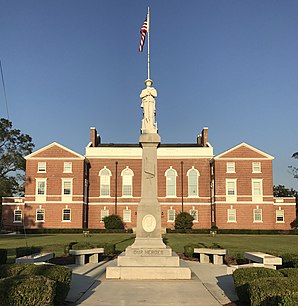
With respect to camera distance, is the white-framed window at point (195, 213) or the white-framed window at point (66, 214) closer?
the white-framed window at point (66, 214)

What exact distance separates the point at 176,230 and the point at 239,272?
39766 millimetres

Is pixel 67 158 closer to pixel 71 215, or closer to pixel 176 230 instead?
pixel 71 215

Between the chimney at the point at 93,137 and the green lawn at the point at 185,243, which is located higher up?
the chimney at the point at 93,137

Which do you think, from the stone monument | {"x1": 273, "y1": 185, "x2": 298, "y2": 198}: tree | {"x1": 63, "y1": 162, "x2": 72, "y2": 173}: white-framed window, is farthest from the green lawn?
{"x1": 273, "y1": 185, "x2": 298, "y2": 198}: tree

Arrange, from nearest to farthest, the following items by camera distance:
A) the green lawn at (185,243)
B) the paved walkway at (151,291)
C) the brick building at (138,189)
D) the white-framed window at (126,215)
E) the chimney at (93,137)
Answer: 1. the paved walkway at (151,291)
2. the green lawn at (185,243)
3. the brick building at (138,189)
4. the white-framed window at (126,215)
5. the chimney at (93,137)

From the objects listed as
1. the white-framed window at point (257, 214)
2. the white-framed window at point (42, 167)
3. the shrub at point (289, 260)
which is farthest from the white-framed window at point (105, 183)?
the shrub at point (289, 260)

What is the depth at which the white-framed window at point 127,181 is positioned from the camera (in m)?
55.2

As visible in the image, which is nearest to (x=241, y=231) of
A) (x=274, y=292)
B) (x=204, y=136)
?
(x=204, y=136)

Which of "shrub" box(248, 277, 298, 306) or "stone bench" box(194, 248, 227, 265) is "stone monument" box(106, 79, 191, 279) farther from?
"shrub" box(248, 277, 298, 306)

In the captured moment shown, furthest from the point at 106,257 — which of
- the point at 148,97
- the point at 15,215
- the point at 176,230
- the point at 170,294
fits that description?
the point at 15,215

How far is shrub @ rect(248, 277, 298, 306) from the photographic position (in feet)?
22.7

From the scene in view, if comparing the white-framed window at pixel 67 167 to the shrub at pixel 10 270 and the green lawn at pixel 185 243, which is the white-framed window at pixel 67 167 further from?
the shrub at pixel 10 270

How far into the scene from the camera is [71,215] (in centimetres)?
5269

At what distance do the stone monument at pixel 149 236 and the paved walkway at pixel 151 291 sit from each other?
47cm
